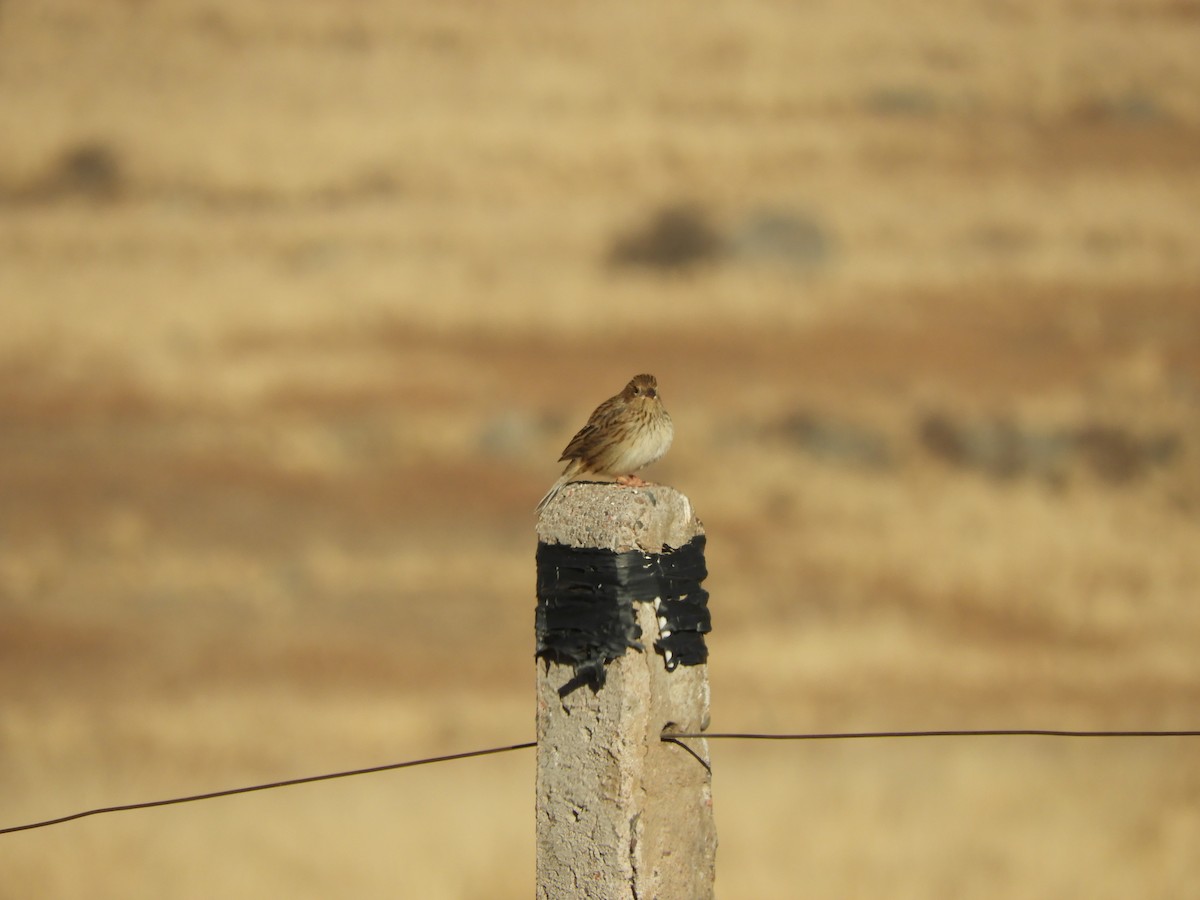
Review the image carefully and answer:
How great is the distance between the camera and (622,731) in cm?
397

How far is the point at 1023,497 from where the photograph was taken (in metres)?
20.7

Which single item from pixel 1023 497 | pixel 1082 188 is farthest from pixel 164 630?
pixel 1082 188

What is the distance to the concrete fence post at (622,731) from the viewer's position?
157 inches

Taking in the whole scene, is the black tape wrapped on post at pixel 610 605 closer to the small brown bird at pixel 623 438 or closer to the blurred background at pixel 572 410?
the small brown bird at pixel 623 438

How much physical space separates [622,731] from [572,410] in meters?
17.8

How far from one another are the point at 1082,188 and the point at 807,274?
5.13 metres

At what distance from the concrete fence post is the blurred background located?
17.3 feet

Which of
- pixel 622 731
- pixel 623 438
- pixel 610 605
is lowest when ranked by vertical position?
pixel 622 731

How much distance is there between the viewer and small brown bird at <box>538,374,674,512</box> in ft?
21.5

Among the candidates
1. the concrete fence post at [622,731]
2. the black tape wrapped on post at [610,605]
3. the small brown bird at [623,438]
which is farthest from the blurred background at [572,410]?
the black tape wrapped on post at [610,605]

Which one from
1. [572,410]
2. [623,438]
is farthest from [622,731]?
[572,410]

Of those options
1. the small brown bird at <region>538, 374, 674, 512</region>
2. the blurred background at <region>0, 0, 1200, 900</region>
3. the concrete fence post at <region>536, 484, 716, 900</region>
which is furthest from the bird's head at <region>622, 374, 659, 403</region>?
the blurred background at <region>0, 0, 1200, 900</region>

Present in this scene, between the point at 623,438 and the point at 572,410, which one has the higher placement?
the point at 572,410

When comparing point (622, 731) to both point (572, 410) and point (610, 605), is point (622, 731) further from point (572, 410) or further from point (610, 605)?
point (572, 410)
